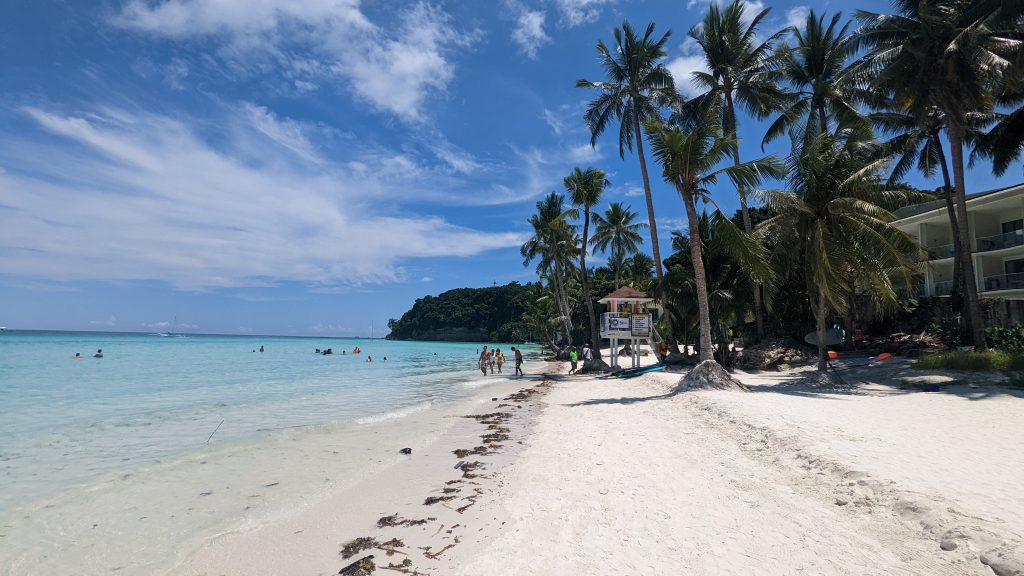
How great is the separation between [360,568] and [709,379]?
1178 cm

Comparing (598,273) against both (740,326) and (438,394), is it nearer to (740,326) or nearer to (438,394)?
(740,326)

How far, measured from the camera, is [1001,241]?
79.0ft

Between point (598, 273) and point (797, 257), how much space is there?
120ft

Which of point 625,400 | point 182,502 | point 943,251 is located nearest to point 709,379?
point 625,400

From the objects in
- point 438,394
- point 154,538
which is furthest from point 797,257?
point 154,538

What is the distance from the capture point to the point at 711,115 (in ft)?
45.8

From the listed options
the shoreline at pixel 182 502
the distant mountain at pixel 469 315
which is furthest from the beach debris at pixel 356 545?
the distant mountain at pixel 469 315

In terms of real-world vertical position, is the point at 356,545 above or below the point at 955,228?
below

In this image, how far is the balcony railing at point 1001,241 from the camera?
23.0m

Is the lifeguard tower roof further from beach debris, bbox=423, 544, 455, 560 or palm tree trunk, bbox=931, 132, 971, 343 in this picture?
beach debris, bbox=423, 544, 455, 560

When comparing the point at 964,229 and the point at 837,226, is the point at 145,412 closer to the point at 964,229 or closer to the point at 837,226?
the point at 837,226

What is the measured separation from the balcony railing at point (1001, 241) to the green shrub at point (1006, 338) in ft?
33.6

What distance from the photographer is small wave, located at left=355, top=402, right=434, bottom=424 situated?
1228 centimetres

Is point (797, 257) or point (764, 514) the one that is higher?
point (797, 257)
